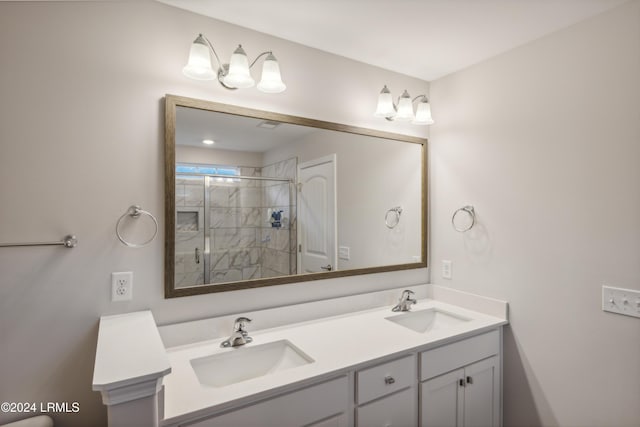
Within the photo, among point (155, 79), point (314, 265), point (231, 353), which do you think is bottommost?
point (231, 353)

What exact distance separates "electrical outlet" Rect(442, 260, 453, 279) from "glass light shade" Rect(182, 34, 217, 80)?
1812 millimetres

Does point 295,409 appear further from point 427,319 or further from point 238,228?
point 427,319

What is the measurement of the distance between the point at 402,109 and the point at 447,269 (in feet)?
3.55

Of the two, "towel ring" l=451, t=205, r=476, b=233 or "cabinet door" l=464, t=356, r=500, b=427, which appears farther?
"towel ring" l=451, t=205, r=476, b=233

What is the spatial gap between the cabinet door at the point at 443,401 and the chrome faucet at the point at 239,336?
2.73ft

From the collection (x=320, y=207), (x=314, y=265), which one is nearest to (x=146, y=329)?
(x=314, y=265)

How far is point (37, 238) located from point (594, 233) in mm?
2368

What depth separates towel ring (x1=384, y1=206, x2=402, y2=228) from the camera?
2.24 metres

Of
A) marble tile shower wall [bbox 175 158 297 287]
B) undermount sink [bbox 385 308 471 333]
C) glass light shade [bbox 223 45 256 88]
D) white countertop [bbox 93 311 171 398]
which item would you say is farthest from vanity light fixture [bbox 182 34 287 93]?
undermount sink [bbox 385 308 471 333]

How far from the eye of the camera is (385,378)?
144cm

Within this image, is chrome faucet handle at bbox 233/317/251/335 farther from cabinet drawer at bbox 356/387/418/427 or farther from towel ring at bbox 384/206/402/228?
towel ring at bbox 384/206/402/228

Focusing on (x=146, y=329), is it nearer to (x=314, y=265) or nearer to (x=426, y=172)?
(x=314, y=265)

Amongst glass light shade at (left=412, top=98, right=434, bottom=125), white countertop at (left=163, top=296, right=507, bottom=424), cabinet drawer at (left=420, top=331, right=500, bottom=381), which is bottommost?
cabinet drawer at (left=420, top=331, right=500, bottom=381)

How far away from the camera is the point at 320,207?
194 centimetres
